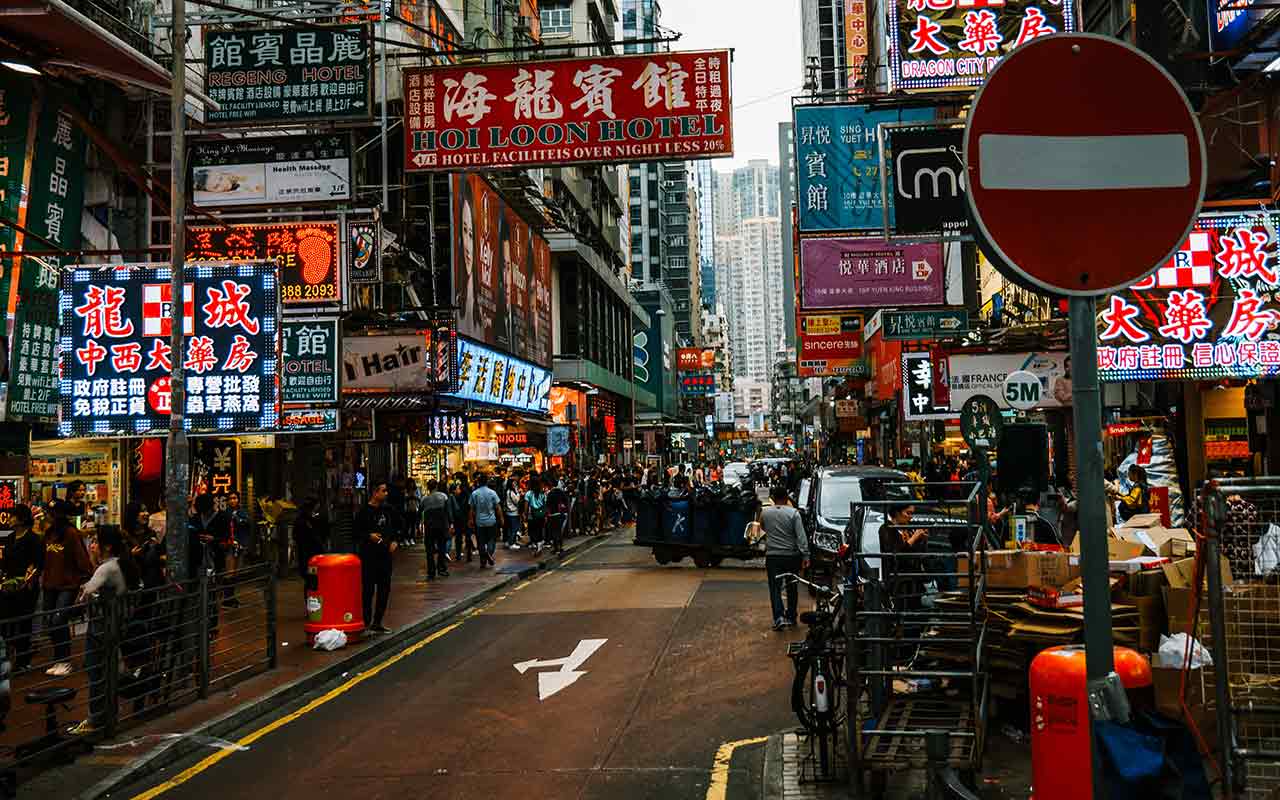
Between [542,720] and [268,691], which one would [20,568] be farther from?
[542,720]

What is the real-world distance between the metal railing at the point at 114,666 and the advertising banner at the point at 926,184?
9436 millimetres

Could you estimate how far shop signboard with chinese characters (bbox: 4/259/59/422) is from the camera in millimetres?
14453

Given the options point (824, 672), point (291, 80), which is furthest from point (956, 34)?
point (824, 672)

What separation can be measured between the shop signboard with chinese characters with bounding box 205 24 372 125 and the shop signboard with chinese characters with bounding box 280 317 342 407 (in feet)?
12.2

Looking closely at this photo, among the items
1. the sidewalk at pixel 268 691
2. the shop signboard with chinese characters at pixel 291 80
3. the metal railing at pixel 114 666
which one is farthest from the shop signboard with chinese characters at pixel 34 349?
the sidewalk at pixel 268 691

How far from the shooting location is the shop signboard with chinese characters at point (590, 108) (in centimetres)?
1269

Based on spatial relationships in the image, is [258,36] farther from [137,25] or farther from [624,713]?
[624,713]

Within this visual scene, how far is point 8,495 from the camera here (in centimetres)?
1562

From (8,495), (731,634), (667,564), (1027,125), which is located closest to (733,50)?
(731,634)

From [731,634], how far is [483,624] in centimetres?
373

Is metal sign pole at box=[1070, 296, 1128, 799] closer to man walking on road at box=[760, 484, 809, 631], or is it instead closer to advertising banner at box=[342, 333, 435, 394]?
man walking on road at box=[760, 484, 809, 631]

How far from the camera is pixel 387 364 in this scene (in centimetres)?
2345

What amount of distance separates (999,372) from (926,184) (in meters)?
6.25

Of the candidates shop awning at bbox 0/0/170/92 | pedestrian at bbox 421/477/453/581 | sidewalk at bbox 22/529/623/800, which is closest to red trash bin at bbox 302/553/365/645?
sidewalk at bbox 22/529/623/800
